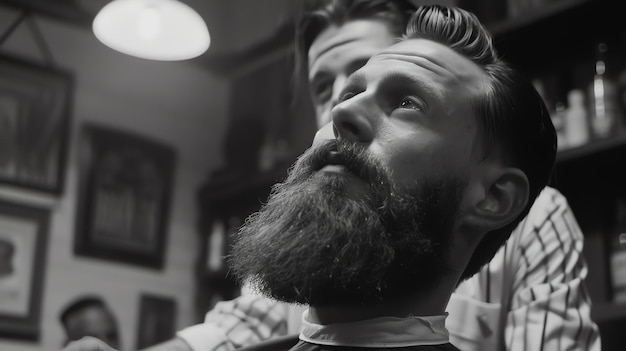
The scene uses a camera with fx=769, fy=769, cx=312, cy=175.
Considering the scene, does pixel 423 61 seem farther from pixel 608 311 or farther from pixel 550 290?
pixel 608 311

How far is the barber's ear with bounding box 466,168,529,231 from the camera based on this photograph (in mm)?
1211

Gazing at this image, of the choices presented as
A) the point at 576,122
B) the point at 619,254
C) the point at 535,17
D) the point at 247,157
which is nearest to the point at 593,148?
the point at 576,122

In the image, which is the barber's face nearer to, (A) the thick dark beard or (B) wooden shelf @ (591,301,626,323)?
(A) the thick dark beard

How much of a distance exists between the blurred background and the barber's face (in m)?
Result: 1.48

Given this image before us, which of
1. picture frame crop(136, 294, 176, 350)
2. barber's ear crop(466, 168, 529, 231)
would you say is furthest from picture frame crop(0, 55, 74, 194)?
barber's ear crop(466, 168, 529, 231)

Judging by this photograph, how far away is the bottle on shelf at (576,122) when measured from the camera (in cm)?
267

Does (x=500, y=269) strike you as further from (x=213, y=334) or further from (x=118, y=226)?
(x=118, y=226)

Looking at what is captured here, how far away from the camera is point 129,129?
4.38 m

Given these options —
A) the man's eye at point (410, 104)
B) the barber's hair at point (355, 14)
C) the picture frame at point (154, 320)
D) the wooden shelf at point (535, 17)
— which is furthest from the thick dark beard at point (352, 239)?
the picture frame at point (154, 320)

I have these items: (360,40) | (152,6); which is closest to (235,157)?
(152,6)

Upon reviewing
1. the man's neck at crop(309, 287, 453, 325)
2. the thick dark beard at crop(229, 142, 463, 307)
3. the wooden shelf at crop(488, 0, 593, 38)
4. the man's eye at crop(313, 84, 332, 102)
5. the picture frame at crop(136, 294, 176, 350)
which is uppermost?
the wooden shelf at crop(488, 0, 593, 38)

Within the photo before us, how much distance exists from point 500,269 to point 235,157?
3159 mm

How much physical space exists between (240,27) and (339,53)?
3240mm

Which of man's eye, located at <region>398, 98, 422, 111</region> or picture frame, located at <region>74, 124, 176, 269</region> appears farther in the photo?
picture frame, located at <region>74, 124, 176, 269</region>
